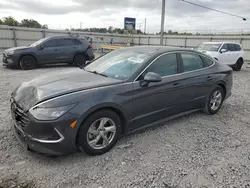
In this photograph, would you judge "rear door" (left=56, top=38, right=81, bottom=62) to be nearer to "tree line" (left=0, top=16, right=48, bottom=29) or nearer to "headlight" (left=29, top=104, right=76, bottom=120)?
"headlight" (left=29, top=104, right=76, bottom=120)

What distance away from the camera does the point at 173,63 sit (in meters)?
3.61

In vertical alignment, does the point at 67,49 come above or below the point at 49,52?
above

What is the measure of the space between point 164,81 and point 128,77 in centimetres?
70

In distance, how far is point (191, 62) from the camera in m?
3.95

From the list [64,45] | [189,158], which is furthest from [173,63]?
[64,45]

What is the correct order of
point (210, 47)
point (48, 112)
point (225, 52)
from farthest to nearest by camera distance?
point (210, 47)
point (225, 52)
point (48, 112)

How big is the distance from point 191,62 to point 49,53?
794 centimetres

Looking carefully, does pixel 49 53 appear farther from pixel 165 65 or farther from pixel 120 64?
pixel 165 65

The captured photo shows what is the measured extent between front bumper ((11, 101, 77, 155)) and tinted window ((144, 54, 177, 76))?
1.57m

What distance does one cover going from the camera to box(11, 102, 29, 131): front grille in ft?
8.18

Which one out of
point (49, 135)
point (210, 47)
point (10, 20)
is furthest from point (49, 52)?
point (10, 20)

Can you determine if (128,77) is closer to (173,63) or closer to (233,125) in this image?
(173,63)

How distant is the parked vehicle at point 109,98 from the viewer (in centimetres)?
243

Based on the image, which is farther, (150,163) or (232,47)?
(232,47)
